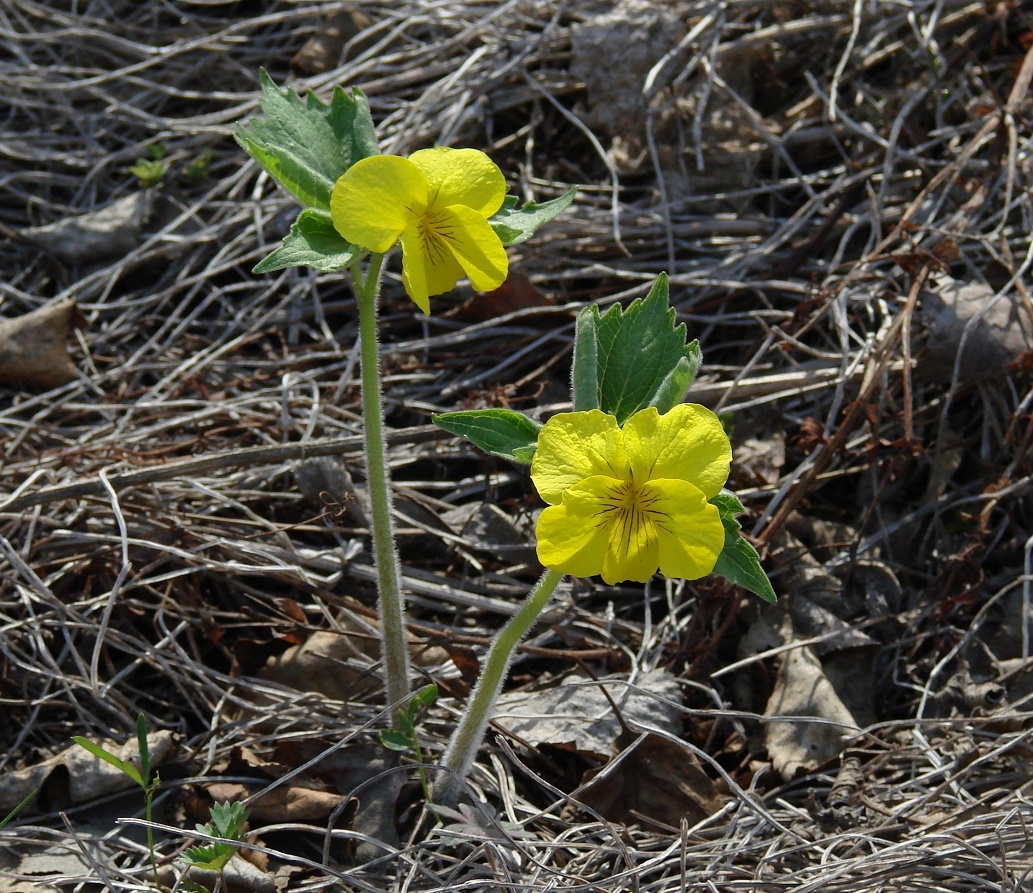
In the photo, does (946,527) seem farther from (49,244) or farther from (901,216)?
(49,244)

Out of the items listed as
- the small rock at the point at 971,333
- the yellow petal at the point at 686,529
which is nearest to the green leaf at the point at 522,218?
the yellow petal at the point at 686,529

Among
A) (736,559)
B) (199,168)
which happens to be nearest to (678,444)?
(736,559)

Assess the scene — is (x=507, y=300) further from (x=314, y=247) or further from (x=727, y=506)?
(x=727, y=506)

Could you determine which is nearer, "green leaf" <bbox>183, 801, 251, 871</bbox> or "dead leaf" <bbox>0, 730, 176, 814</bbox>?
"green leaf" <bbox>183, 801, 251, 871</bbox>

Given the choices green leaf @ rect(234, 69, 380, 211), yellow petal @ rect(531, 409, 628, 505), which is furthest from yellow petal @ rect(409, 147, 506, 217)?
yellow petal @ rect(531, 409, 628, 505)

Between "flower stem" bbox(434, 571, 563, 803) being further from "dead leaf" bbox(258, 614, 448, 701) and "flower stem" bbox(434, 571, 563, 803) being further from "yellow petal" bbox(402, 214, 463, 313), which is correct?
"yellow petal" bbox(402, 214, 463, 313)

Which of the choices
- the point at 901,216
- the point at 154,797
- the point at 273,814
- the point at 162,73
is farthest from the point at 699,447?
the point at 162,73
